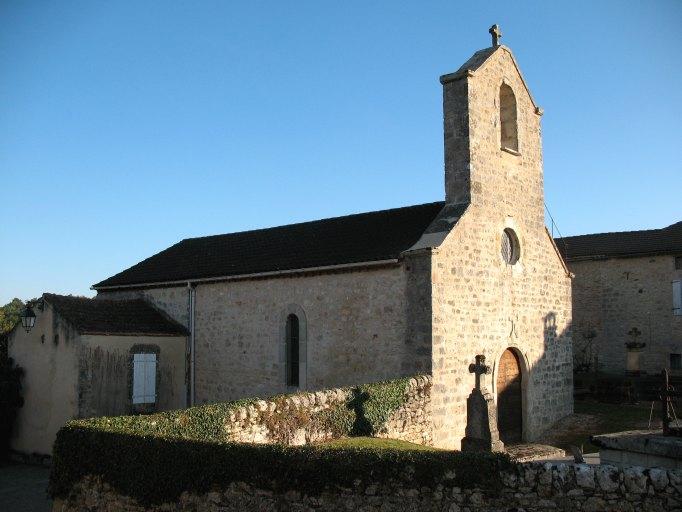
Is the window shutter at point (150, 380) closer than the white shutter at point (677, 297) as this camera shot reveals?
Yes

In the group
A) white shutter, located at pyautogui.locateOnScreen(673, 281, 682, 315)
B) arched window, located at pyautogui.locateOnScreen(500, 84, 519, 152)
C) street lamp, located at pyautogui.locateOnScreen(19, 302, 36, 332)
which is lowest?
street lamp, located at pyautogui.locateOnScreen(19, 302, 36, 332)

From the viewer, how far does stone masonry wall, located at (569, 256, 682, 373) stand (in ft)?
88.4

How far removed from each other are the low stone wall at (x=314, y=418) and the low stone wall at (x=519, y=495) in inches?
121

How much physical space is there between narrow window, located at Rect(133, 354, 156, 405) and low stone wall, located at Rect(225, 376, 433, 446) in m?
8.52

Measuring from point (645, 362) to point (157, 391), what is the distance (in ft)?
67.8

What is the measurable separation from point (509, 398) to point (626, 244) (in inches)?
563

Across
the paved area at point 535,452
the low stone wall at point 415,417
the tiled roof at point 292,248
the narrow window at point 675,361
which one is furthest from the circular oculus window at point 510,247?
the narrow window at point 675,361

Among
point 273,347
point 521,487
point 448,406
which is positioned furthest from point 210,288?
point 521,487

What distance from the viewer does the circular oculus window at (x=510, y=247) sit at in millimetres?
18312

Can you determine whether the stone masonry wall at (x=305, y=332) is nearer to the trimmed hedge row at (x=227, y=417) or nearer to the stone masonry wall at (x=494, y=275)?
the stone masonry wall at (x=494, y=275)

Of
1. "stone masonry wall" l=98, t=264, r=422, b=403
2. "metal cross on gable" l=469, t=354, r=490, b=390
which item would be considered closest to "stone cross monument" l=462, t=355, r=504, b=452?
"metal cross on gable" l=469, t=354, r=490, b=390

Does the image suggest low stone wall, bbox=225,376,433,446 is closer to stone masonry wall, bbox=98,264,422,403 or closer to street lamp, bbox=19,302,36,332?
stone masonry wall, bbox=98,264,422,403

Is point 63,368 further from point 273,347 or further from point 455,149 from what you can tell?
point 455,149

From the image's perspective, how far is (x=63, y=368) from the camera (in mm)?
17969
